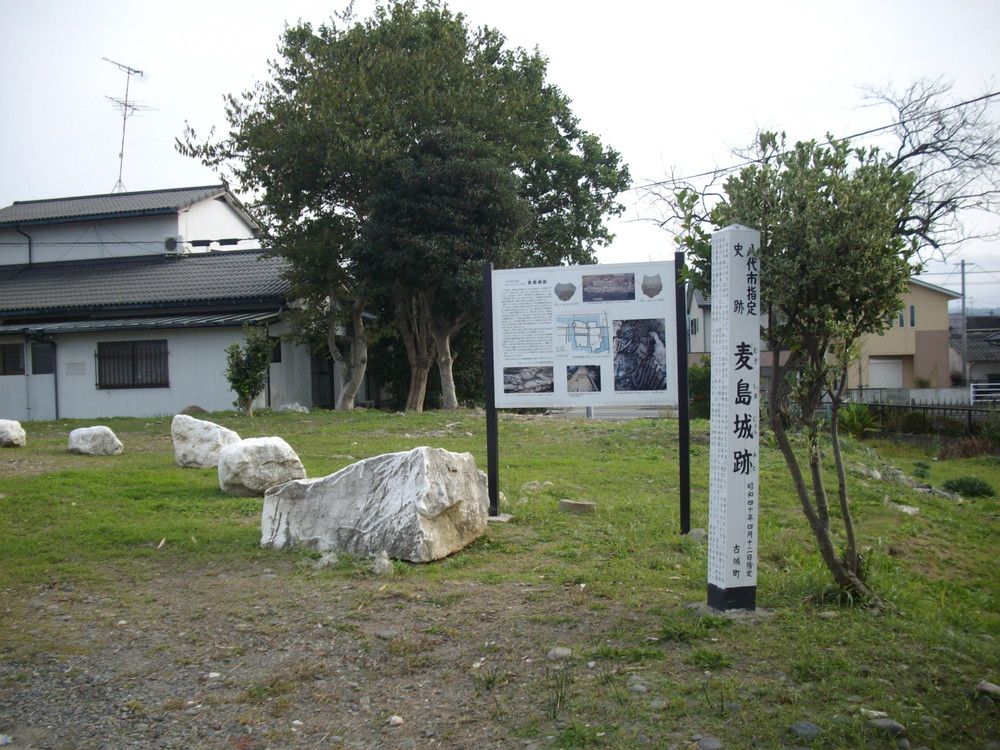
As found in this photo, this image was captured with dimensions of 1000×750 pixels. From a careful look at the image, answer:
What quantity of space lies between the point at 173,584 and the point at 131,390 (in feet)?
58.7

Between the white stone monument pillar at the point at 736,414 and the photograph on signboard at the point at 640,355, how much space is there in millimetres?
2685

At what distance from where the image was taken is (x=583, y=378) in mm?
7855

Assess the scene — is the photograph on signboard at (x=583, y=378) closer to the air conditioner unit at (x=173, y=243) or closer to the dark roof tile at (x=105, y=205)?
the dark roof tile at (x=105, y=205)

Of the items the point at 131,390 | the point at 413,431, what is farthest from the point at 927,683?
the point at 131,390

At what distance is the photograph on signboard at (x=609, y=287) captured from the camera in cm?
771

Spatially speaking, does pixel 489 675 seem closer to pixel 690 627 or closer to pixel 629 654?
pixel 629 654

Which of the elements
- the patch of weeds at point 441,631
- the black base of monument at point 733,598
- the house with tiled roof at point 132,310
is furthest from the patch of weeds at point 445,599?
the house with tiled roof at point 132,310

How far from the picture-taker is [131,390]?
22.3m

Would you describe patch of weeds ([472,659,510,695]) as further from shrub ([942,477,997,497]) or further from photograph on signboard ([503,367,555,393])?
shrub ([942,477,997,497])

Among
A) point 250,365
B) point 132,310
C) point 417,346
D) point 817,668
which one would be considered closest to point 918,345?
point 417,346

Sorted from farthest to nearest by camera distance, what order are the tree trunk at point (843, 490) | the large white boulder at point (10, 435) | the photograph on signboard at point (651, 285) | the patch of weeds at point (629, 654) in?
the large white boulder at point (10, 435)
the photograph on signboard at point (651, 285)
the tree trunk at point (843, 490)
the patch of weeds at point (629, 654)

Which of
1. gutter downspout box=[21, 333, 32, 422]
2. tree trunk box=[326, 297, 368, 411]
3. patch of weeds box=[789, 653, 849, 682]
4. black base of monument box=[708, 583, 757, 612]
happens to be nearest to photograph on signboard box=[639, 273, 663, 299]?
black base of monument box=[708, 583, 757, 612]

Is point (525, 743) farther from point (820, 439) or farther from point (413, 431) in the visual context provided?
point (413, 431)

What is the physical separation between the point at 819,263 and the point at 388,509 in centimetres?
373
